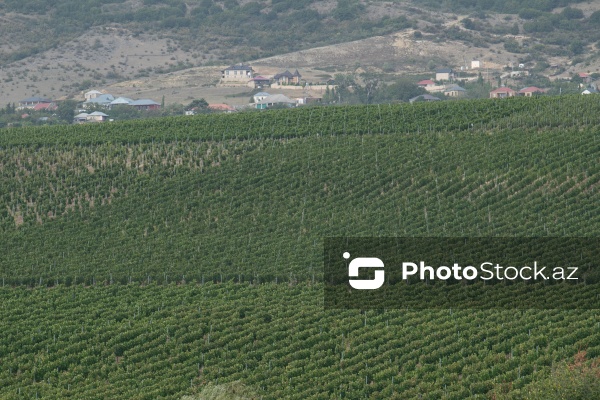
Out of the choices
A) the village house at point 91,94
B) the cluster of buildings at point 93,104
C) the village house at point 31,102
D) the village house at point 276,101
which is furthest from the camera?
the village house at point 91,94

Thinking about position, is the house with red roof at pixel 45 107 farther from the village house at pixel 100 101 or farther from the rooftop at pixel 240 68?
the rooftop at pixel 240 68

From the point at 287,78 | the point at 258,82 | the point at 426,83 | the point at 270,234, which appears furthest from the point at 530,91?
the point at 270,234

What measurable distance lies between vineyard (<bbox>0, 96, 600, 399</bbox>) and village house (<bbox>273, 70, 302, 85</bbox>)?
58144 millimetres

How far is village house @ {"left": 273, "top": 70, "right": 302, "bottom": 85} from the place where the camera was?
438ft

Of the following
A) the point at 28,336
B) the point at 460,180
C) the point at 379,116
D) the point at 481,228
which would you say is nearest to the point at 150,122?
the point at 379,116

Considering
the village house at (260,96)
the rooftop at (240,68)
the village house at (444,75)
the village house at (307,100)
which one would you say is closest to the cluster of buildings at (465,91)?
the village house at (444,75)

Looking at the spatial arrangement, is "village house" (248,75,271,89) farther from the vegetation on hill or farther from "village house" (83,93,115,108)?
the vegetation on hill

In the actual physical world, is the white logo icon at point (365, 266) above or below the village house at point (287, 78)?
below

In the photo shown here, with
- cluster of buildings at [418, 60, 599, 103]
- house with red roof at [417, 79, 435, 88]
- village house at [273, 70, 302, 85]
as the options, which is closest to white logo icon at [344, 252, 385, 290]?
Result: cluster of buildings at [418, 60, 599, 103]

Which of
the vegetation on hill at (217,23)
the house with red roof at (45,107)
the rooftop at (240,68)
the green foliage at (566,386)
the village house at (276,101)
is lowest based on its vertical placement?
the house with red roof at (45,107)

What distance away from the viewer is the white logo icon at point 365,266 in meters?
45.1

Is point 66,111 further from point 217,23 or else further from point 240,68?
point 217,23

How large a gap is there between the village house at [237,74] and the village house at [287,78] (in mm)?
3564

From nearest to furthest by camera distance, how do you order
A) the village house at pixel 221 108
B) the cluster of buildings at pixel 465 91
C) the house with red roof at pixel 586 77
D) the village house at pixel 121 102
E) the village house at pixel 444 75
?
the village house at pixel 221 108
the village house at pixel 121 102
the cluster of buildings at pixel 465 91
the house with red roof at pixel 586 77
the village house at pixel 444 75
